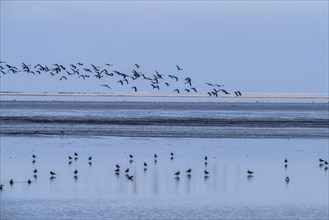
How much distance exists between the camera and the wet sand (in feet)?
80.3

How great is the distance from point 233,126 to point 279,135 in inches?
393

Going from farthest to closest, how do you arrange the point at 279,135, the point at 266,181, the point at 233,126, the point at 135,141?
the point at 233,126, the point at 279,135, the point at 135,141, the point at 266,181

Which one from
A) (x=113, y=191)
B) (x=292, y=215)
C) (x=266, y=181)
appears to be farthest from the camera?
(x=266, y=181)

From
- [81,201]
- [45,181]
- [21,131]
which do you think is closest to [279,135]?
[21,131]

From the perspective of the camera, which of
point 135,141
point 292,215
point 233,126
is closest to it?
point 292,215

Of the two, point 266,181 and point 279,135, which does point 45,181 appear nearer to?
point 266,181

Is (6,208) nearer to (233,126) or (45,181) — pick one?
(45,181)

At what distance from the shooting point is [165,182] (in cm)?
3020

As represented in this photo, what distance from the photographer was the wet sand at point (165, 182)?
24.5 meters

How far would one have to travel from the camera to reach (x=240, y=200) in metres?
26.6

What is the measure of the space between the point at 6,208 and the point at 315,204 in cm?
825

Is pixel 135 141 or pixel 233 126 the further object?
pixel 233 126

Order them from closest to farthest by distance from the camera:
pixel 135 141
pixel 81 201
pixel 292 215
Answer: pixel 292 215 < pixel 81 201 < pixel 135 141

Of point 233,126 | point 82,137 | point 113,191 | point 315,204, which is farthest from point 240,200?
point 233,126
